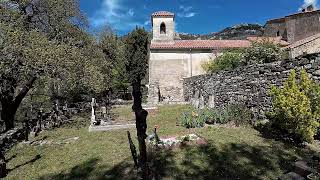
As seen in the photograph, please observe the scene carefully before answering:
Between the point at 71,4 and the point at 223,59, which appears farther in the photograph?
the point at 223,59

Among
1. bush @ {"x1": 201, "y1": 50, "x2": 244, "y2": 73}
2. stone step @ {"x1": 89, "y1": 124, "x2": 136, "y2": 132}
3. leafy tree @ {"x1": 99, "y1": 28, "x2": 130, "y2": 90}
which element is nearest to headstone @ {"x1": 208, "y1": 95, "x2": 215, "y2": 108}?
stone step @ {"x1": 89, "y1": 124, "x2": 136, "y2": 132}

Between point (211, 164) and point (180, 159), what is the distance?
3.00ft

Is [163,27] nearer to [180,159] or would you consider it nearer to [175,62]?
[175,62]

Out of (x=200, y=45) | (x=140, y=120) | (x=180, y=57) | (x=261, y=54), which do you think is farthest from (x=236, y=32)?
(x=140, y=120)

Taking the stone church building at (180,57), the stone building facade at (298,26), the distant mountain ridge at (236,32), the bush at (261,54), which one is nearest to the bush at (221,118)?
the bush at (261,54)

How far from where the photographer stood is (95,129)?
15.3 metres

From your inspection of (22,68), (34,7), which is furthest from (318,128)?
(34,7)

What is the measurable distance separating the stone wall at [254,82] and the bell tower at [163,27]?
18.6 meters

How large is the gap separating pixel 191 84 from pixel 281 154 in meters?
19.3

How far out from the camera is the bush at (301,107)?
8.64 metres

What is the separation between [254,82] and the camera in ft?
41.7

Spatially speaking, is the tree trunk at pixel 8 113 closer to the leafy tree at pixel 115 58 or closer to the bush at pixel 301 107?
the bush at pixel 301 107

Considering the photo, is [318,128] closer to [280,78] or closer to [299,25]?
[280,78]

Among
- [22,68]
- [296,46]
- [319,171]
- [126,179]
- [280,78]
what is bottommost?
[126,179]
